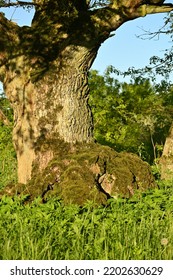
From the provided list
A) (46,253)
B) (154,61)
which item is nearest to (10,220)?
(46,253)

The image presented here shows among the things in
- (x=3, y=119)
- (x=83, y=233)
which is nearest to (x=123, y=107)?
(x=3, y=119)

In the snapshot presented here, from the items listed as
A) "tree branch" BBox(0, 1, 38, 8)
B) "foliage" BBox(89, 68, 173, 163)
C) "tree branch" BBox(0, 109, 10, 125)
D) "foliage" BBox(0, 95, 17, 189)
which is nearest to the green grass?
"tree branch" BBox(0, 1, 38, 8)

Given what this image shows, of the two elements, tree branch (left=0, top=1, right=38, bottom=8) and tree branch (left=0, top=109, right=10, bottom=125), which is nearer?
tree branch (left=0, top=1, right=38, bottom=8)

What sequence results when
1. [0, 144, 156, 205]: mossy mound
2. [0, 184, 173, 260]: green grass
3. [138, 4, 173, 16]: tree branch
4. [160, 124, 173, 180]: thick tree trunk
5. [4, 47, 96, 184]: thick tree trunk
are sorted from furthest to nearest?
[160, 124, 173, 180]: thick tree trunk < [138, 4, 173, 16]: tree branch < [4, 47, 96, 184]: thick tree trunk < [0, 144, 156, 205]: mossy mound < [0, 184, 173, 260]: green grass

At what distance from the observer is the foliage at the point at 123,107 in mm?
19156

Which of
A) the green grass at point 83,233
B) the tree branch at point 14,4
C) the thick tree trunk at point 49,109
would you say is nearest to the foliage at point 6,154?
the thick tree trunk at point 49,109

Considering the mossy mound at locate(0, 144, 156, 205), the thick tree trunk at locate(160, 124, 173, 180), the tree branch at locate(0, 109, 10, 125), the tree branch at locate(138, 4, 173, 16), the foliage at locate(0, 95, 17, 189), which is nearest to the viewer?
the mossy mound at locate(0, 144, 156, 205)

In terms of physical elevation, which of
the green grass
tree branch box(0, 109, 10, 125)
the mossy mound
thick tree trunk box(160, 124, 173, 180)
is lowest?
the green grass

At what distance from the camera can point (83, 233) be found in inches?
221

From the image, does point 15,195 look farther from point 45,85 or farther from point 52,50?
point 52,50

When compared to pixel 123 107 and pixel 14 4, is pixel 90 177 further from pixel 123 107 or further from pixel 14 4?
pixel 123 107

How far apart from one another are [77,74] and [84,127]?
0.89 m

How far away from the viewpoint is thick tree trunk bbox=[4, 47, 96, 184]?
905cm

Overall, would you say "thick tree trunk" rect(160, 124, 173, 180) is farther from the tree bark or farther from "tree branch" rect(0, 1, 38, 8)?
"tree branch" rect(0, 1, 38, 8)
